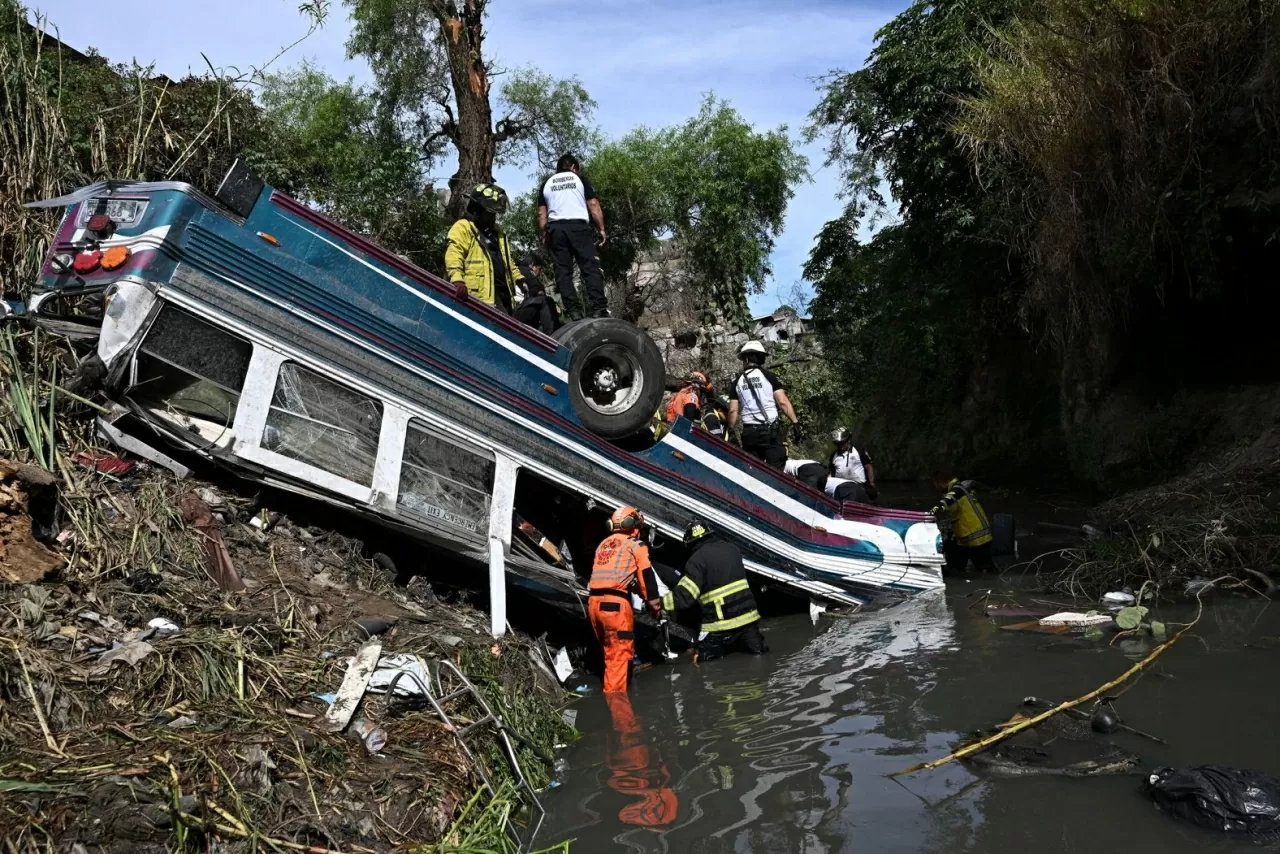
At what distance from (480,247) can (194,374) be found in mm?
2198

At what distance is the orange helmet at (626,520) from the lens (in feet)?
21.1

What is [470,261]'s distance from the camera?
6758 mm

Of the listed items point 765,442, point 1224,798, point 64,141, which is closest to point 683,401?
point 765,442

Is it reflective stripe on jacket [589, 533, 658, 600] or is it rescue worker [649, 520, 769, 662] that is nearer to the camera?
reflective stripe on jacket [589, 533, 658, 600]

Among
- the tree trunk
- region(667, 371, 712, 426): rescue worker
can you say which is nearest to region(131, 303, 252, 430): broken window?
region(667, 371, 712, 426): rescue worker

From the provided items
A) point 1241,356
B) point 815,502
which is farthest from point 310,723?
point 1241,356

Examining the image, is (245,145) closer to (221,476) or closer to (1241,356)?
(221,476)

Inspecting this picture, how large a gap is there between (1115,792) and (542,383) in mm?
3886

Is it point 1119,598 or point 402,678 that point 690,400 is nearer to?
point 1119,598

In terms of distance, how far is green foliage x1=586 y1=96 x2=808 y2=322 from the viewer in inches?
883

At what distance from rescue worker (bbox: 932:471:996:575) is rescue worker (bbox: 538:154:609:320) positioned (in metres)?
4.12

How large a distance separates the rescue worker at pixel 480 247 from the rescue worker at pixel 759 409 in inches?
93.0

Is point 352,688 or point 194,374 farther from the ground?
point 194,374

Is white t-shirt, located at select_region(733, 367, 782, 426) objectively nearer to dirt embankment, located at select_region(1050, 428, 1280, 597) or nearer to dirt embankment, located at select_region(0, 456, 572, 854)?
dirt embankment, located at select_region(1050, 428, 1280, 597)
